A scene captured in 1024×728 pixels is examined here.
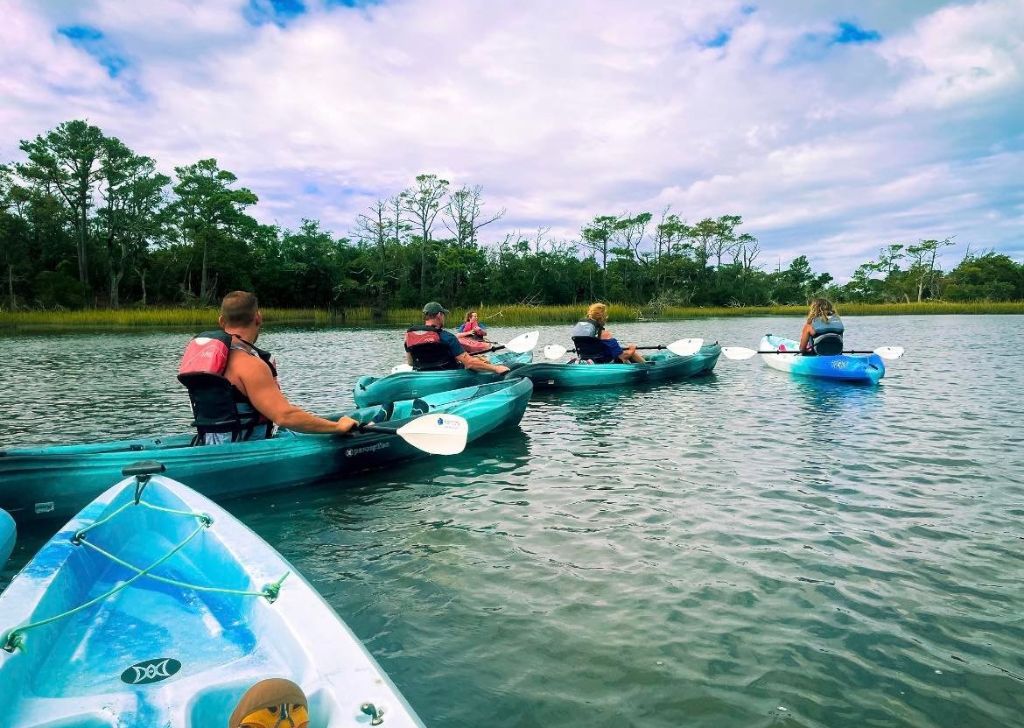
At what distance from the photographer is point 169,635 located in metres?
2.55

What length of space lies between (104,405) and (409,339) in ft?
16.4

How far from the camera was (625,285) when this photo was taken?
61344 mm

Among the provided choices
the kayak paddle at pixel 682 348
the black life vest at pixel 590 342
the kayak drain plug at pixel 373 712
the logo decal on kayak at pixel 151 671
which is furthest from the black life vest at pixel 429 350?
the kayak drain plug at pixel 373 712

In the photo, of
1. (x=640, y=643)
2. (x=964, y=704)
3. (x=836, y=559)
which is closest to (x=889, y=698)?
(x=964, y=704)

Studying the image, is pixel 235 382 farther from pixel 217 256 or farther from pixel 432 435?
pixel 217 256

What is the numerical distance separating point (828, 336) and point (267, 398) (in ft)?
34.0

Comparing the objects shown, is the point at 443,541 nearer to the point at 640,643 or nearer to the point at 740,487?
the point at 640,643

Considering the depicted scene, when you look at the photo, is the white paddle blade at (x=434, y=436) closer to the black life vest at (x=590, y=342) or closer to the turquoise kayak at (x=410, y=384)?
the turquoise kayak at (x=410, y=384)

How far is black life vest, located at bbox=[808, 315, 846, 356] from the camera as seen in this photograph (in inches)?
463

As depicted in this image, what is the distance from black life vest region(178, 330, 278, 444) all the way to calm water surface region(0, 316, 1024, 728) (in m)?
0.63

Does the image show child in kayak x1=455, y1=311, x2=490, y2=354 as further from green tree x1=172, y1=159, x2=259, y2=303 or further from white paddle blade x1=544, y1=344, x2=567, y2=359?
green tree x1=172, y1=159, x2=259, y2=303

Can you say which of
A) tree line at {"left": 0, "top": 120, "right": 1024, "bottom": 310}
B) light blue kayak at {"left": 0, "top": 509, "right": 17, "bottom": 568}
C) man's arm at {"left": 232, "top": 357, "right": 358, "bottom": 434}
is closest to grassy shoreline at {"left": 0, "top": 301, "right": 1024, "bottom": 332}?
tree line at {"left": 0, "top": 120, "right": 1024, "bottom": 310}

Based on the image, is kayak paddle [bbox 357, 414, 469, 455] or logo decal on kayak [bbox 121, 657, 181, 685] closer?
logo decal on kayak [bbox 121, 657, 181, 685]

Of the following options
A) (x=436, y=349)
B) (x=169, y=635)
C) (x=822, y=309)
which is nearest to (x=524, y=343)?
(x=436, y=349)
